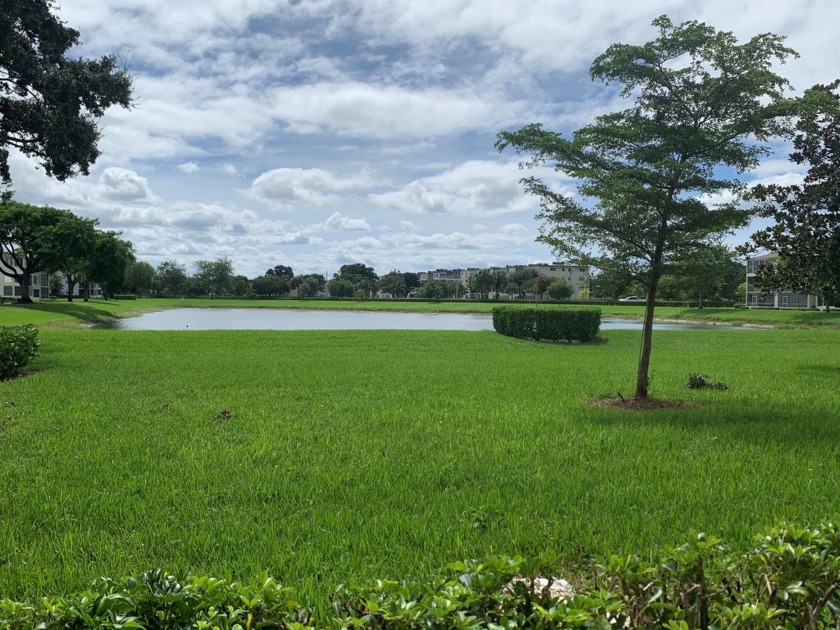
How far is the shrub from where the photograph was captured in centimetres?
1081

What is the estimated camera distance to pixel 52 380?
33.9 feet

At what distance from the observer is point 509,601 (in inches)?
76.9

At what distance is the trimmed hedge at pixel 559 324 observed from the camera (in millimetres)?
22156

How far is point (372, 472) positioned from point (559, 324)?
59.9ft

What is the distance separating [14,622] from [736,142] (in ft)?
29.0

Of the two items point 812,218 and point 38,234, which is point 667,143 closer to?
point 812,218

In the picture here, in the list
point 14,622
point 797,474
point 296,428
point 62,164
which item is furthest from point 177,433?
point 62,164

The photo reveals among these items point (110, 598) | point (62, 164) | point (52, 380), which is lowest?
point (52, 380)

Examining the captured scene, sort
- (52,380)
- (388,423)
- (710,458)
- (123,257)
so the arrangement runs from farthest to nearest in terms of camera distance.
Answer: (123,257) < (52,380) < (388,423) < (710,458)

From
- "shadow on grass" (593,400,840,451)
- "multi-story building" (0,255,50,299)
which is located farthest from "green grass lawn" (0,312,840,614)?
"multi-story building" (0,255,50,299)

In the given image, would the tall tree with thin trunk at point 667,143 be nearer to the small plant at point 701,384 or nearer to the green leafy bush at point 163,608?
the small plant at point 701,384

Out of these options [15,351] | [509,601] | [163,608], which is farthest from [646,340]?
[15,351]

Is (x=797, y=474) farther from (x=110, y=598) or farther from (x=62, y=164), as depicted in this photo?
(x=62, y=164)

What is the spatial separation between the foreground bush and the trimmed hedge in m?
20.3
